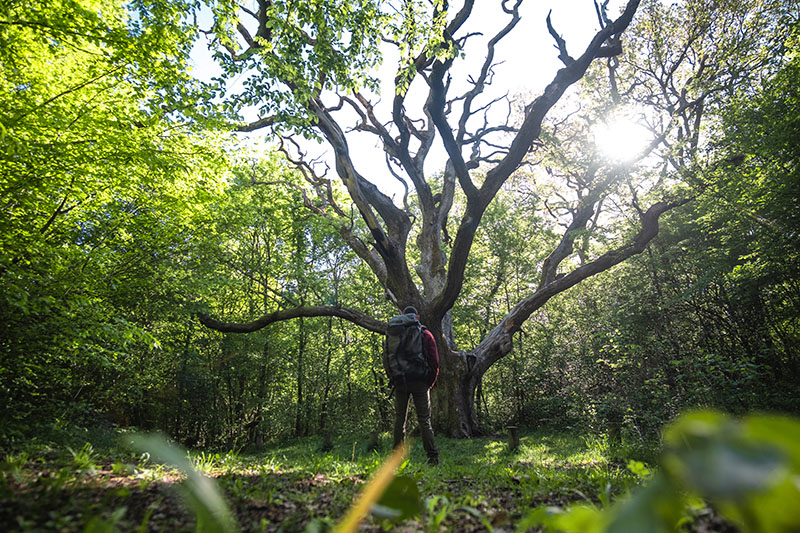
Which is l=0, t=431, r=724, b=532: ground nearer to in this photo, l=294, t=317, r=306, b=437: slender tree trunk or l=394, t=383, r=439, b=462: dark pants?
l=394, t=383, r=439, b=462: dark pants

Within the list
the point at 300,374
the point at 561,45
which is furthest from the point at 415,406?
the point at 300,374

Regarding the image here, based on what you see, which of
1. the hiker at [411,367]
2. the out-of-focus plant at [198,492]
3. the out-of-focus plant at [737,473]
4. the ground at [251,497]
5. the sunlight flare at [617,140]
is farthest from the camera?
the sunlight flare at [617,140]

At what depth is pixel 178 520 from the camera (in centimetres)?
163

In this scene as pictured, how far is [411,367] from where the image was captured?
5.35 meters

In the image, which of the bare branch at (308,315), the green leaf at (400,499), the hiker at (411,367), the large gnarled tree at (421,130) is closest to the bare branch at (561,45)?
the large gnarled tree at (421,130)

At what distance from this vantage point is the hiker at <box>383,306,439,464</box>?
536 cm

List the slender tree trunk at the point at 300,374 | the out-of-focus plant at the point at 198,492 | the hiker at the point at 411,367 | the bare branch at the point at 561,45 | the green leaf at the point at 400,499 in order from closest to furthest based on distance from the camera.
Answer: the out-of-focus plant at the point at 198,492 < the green leaf at the point at 400,499 < the hiker at the point at 411,367 < the bare branch at the point at 561,45 < the slender tree trunk at the point at 300,374

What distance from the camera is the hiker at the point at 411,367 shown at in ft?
17.6

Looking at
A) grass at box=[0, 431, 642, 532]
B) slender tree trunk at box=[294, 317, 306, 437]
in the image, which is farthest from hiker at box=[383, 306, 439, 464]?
Answer: slender tree trunk at box=[294, 317, 306, 437]

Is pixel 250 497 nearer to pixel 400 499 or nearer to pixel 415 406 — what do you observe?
pixel 400 499

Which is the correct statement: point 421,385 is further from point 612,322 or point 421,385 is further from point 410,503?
point 612,322

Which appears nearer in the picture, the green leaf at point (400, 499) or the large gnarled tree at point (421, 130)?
the green leaf at point (400, 499)

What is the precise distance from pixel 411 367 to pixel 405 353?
0.75 ft

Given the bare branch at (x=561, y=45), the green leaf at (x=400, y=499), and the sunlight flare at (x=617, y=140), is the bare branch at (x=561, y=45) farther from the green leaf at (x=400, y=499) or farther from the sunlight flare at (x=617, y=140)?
the green leaf at (x=400, y=499)
